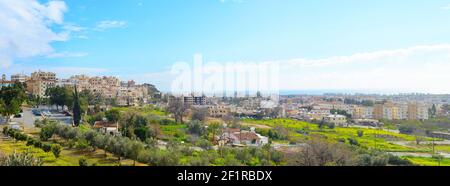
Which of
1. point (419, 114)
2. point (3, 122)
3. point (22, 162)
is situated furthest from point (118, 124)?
point (419, 114)

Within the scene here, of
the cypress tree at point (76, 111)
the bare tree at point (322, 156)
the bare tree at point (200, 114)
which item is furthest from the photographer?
the bare tree at point (200, 114)

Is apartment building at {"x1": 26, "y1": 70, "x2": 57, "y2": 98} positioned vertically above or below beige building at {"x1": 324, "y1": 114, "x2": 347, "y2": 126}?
above

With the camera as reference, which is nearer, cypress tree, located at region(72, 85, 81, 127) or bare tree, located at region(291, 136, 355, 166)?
bare tree, located at region(291, 136, 355, 166)

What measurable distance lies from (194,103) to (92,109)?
4451 millimetres

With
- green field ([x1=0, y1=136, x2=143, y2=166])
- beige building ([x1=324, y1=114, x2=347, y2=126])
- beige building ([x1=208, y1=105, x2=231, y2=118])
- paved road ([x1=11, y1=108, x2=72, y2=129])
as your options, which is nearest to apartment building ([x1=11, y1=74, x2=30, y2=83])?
paved road ([x1=11, y1=108, x2=72, y2=129])

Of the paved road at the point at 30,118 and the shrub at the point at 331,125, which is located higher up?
the paved road at the point at 30,118

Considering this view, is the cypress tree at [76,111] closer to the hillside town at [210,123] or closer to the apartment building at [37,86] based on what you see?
the hillside town at [210,123]

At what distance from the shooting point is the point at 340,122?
12.6m

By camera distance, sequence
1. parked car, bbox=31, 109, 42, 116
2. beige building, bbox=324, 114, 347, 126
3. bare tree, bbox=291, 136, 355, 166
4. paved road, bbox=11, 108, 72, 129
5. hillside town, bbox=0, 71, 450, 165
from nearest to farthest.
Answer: bare tree, bbox=291, 136, 355, 166 < hillside town, bbox=0, 71, 450, 165 < paved road, bbox=11, 108, 72, 129 < parked car, bbox=31, 109, 42, 116 < beige building, bbox=324, 114, 347, 126

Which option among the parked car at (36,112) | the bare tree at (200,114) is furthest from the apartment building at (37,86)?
the bare tree at (200,114)

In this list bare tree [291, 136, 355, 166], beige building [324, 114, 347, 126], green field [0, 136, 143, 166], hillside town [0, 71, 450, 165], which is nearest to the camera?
bare tree [291, 136, 355, 166]

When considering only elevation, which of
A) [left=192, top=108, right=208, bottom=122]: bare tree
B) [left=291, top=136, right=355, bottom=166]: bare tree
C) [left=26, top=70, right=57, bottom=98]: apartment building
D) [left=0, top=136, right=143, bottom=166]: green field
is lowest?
[left=0, top=136, right=143, bottom=166]: green field

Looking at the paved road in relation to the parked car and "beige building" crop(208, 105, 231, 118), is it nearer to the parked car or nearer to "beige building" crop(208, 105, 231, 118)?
the parked car
